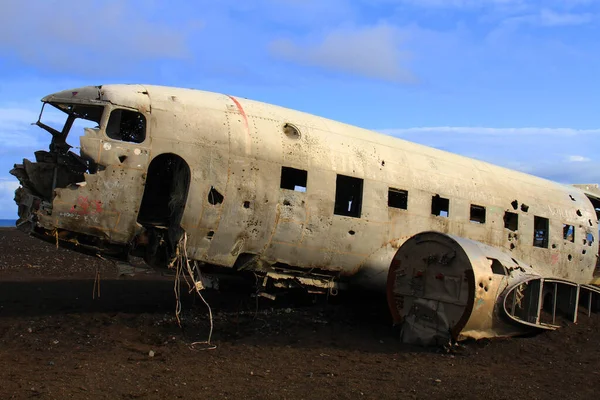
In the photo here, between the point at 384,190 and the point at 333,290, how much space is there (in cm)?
247

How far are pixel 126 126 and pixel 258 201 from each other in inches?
117

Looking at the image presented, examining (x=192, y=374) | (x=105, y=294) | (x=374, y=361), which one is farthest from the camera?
(x=105, y=294)

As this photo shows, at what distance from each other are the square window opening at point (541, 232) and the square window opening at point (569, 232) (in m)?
0.93

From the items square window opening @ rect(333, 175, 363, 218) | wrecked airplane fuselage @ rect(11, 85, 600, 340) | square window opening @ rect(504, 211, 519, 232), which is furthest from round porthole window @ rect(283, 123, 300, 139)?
square window opening @ rect(504, 211, 519, 232)

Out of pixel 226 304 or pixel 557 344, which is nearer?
pixel 557 344

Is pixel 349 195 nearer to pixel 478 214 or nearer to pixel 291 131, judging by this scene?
pixel 291 131

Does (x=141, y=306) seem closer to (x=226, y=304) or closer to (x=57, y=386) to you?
(x=226, y=304)

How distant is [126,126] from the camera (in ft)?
36.4

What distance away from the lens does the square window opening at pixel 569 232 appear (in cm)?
1614

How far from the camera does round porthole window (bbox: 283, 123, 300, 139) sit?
Answer: 11.8 metres

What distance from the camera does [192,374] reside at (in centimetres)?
848

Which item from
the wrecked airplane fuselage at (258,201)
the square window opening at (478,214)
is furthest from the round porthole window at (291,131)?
the square window opening at (478,214)

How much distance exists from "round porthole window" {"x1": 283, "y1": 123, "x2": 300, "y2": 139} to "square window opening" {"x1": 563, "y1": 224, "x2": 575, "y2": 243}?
8953 millimetres

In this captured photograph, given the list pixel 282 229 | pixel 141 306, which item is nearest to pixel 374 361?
pixel 282 229
